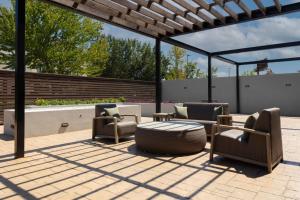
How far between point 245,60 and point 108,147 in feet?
32.3

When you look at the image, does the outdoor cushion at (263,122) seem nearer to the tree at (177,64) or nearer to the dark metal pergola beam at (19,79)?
the dark metal pergola beam at (19,79)

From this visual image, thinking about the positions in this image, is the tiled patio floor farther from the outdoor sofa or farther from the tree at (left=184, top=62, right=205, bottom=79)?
the tree at (left=184, top=62, right=205, bottom=79)

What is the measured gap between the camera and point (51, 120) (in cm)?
699

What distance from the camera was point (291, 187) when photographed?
3160 mm

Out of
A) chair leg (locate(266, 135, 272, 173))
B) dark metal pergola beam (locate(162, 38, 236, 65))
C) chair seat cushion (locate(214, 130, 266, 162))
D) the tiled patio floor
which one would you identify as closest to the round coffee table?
the tiled patio floor

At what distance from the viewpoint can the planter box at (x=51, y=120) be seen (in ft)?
21.5

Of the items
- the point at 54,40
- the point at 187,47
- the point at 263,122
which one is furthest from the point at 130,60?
the point at 263,122

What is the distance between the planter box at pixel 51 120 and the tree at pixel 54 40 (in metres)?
12.1

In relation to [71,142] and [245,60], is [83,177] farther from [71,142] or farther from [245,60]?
[245,60]

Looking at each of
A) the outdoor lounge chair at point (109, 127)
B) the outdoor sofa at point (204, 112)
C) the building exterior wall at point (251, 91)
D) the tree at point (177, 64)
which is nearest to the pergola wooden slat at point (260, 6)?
the outdoor sofa at point (204, 112)

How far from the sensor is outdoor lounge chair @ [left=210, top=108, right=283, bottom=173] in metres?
3.73

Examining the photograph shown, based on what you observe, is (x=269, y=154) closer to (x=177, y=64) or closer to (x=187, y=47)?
(x=187, y=47)

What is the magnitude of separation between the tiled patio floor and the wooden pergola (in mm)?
827

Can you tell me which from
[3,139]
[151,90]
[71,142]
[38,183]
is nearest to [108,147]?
[71,142]
